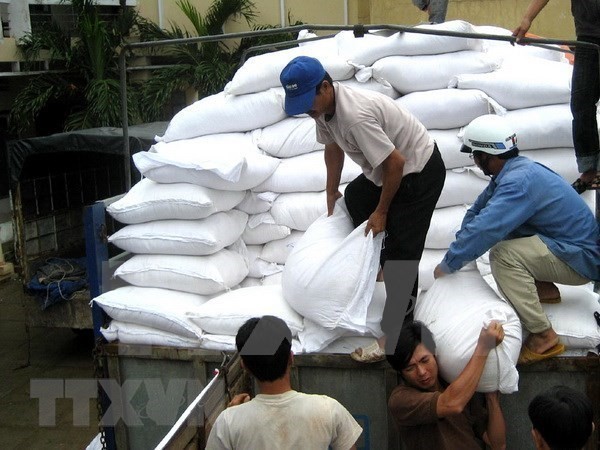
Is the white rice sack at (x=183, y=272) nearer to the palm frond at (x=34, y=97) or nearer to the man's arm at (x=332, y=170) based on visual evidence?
the man's arm at (x=332, y=170)

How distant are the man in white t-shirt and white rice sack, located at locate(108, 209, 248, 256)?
1.39 m

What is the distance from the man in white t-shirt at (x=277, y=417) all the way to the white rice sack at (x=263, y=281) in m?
1.60

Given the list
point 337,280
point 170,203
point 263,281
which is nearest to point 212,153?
point 170,203

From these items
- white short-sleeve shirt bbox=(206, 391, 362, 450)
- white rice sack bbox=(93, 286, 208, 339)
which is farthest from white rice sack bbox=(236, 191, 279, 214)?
white short-sleeve shirt bbox=(206, 391, 362, 450)

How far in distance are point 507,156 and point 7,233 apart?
7.20m

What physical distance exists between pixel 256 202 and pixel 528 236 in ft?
5.01

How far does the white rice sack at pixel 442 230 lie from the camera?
3.80 meters

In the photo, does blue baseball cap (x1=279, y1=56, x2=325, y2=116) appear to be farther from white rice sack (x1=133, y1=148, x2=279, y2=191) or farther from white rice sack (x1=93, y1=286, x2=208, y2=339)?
white rice sack (x1=93, y1=286, x2=208, y2=339)

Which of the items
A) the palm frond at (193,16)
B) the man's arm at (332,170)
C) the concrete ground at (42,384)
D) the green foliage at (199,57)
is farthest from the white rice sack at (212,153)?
the palm frond at (193,16)

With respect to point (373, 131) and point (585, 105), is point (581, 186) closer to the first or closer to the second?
point (585, 105)

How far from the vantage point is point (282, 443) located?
2289 mm

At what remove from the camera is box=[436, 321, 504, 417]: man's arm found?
2611 mm

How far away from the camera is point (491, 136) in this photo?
10.1 ft

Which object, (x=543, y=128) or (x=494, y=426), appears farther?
(x=543, y=128)
